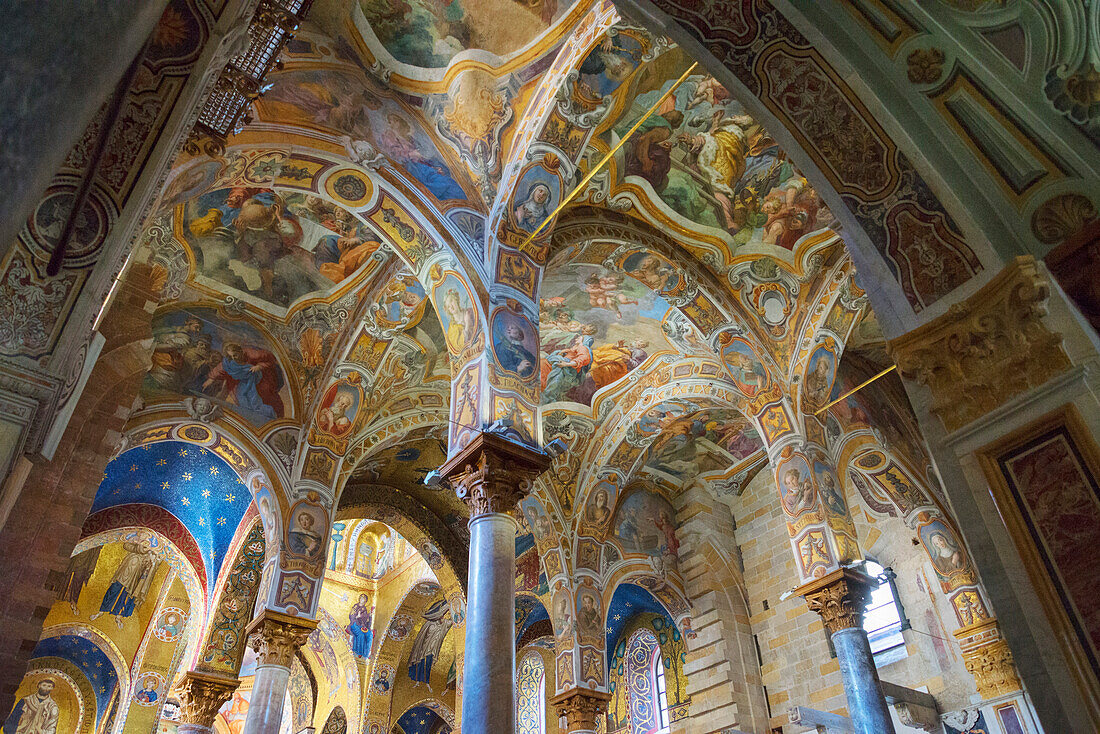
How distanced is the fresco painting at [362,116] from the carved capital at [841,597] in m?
5.88

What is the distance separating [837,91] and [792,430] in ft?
19.2

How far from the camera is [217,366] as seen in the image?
32.9 feet

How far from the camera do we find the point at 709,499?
14.3 metres

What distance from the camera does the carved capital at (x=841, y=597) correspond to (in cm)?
793

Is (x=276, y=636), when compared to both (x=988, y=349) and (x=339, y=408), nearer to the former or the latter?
(x=339, y=408)

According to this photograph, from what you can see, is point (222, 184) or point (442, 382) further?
point (442, 382)

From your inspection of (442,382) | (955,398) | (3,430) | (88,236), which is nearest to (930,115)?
(955,398)

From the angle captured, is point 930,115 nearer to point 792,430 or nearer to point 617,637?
point 792,430

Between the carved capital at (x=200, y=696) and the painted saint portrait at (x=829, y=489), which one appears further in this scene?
the carved capital at (x=200, y=696)

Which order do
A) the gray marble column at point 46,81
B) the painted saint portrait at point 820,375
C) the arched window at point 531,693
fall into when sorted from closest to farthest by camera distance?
the gray marble column at point 46,81 → the painted saint portrait at point 820,375 → the arched window at point 531,693

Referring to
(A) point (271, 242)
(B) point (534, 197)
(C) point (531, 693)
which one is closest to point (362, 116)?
(B) point (534, 197)

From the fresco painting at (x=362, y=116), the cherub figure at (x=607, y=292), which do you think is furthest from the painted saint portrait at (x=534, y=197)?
the cherub figure at (x=607, y=292)

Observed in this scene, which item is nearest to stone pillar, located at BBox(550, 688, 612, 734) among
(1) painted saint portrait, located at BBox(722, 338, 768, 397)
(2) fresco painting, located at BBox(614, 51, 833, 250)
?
(1) painted saint portrait, located at BBox(722, 338, 768, 397)

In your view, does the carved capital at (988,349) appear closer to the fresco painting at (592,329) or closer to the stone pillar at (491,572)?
the stone pillar at (491,572)
